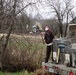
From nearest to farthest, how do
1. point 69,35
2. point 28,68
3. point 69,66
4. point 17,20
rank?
point 69,66, point 69,35, point 17,20, point 28,68

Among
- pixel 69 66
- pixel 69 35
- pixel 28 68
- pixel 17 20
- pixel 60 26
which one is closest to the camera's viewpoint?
pixel 69 66

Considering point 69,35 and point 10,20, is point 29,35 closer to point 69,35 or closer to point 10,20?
point 10,20

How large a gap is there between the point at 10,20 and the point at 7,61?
1.95m

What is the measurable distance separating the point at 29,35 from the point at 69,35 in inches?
110

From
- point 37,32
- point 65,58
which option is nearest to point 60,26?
point 37,32

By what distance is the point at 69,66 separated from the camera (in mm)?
7941

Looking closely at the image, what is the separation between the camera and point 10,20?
11.7 metres

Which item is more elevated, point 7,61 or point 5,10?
point 5,10

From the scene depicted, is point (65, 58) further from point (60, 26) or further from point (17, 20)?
point (60, 26)

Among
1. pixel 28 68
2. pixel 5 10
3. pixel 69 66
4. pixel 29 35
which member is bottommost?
pixel 28 68

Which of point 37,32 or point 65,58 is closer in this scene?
point 65,58

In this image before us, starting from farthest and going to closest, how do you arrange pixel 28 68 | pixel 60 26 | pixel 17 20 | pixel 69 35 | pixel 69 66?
pixel 60 26
pixel 28 68
pixel 17 20
pixel 69 35
pixel 69 66

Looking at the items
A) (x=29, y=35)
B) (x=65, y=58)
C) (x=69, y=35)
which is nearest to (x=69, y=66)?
(x=65, y=58)

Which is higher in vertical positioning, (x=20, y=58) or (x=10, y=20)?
(x=10, y=20)
